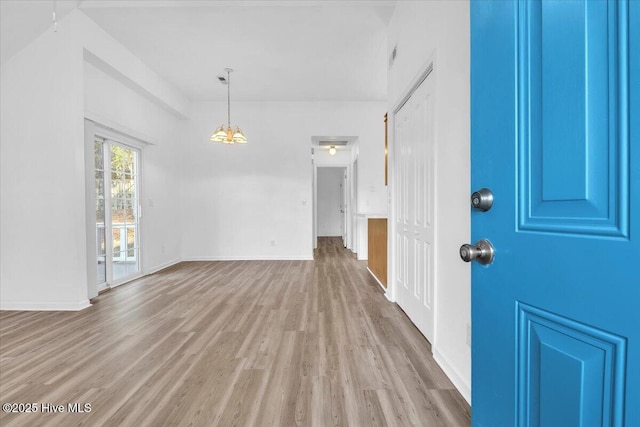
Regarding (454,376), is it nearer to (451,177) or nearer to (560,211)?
(451,177)

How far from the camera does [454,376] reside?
5.94ft

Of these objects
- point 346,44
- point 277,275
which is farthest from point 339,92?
point 277,275

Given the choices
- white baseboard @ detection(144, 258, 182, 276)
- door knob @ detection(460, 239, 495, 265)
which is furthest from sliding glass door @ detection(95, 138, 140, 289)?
door knob @ detection(460, 239, 495, 265)

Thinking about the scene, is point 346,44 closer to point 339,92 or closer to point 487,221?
point 339,92

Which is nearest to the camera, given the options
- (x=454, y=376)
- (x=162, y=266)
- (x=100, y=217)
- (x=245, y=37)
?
(x=454, y=376)

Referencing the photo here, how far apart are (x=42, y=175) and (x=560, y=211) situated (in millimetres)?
4296

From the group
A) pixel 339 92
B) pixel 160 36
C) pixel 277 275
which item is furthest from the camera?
pixel 339 92

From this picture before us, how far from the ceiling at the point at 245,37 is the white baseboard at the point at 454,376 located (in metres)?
3.45

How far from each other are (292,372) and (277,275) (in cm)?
293

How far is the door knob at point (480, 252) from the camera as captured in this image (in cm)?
77

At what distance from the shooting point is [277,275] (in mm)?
4863

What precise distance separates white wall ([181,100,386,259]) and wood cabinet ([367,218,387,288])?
1.75 meters

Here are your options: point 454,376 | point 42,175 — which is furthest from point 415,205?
point 42,175

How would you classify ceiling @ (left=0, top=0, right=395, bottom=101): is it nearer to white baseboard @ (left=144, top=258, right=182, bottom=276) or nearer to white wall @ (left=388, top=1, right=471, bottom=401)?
white wall @ (left=388, top=1, right=471, bottom=401)
